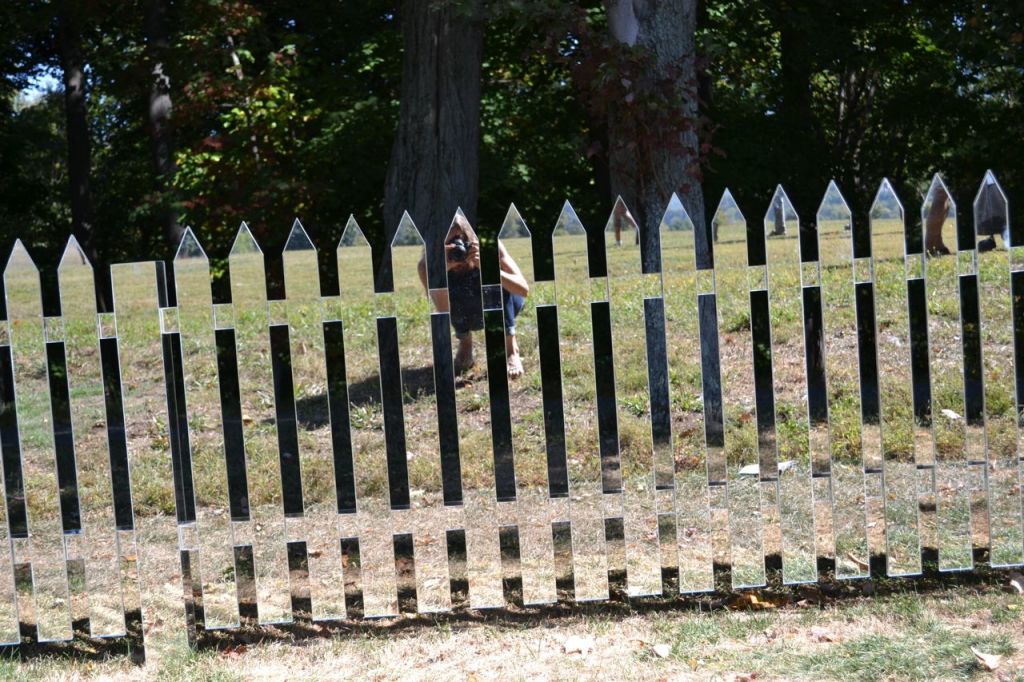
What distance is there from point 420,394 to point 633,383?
2.92 ft

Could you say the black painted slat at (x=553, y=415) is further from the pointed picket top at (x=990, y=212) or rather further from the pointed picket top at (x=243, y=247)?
the pointed picket top at (x=990, y=212)

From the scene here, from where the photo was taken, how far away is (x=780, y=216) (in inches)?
179

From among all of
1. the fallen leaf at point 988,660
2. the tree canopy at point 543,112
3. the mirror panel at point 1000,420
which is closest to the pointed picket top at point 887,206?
the mirror panel at point 1000,420

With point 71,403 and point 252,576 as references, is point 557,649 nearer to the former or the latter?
point 252,576

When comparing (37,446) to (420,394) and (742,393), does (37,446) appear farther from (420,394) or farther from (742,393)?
(742,393)

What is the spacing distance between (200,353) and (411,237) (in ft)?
3.15

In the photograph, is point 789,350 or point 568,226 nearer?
point 568,226

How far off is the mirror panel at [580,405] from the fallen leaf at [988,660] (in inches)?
56.4

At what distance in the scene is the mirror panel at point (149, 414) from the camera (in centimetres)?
443

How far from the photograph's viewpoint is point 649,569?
183 inches

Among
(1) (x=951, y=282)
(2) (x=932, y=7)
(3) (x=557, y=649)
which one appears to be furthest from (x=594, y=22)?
(3) (x=557, y=649)

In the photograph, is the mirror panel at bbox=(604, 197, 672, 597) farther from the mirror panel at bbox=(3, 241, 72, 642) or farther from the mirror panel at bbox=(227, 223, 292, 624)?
A: the mirror panel at bbox=(3, 241, 72, 642)

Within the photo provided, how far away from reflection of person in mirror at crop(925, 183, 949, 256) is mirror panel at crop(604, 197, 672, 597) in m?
1.15

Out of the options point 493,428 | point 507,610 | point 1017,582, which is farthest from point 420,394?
point 1017,582
